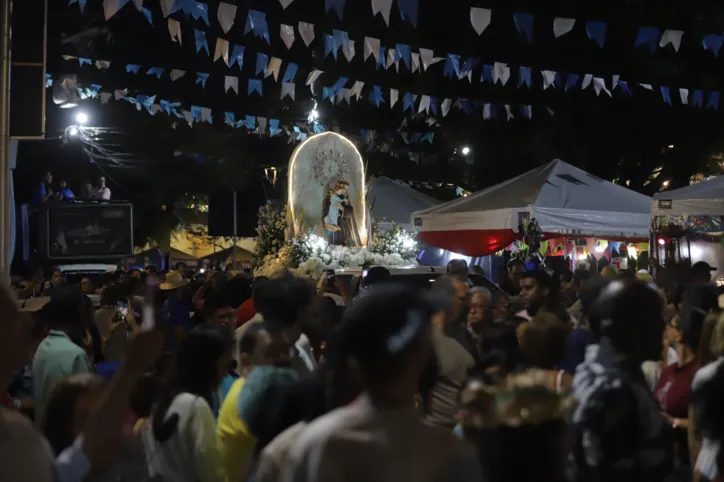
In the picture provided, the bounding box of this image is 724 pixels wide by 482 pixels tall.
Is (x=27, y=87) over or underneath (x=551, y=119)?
underneath

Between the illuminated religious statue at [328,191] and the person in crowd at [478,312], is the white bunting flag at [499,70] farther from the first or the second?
the person in crowd at [478,312]

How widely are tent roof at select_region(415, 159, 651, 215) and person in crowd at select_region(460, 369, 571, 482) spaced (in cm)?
1246

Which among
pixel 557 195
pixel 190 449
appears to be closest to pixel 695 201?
pixel 557 195

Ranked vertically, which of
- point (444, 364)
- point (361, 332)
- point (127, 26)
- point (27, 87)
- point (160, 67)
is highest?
point (127, 26)

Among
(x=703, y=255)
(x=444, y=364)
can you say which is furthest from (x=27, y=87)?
(x=703, y=255)

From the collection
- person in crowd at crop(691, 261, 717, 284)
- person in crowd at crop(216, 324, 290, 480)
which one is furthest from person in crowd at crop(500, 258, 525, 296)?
person in crowd at crop(216, 324, 290, 480)

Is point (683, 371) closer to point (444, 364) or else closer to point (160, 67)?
point (444, 364)

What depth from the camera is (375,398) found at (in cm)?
230

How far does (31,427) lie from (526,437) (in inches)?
58.7

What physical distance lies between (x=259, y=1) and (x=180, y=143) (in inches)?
767

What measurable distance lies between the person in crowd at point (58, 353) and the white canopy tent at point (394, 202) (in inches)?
687

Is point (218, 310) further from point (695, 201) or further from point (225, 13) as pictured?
point (695, 201)

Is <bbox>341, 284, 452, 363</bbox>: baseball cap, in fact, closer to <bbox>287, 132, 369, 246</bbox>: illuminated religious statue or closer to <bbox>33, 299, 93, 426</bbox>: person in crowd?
<bbox>33, 299, 93, 426</bbox>: person in crowd

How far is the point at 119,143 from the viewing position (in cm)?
3222
